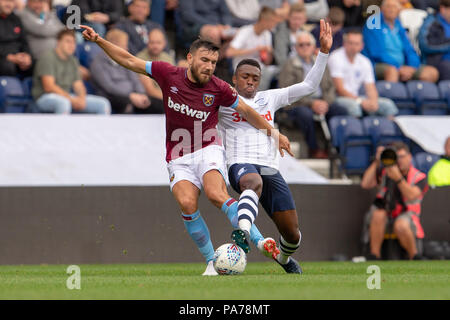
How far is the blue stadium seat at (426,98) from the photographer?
17578mm

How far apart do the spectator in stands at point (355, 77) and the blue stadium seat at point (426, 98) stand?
3.42ft

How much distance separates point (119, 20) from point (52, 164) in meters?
3.41

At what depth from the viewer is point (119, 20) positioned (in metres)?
16.1

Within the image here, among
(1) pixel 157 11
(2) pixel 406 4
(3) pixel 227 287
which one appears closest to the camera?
(3) pixel 227 287

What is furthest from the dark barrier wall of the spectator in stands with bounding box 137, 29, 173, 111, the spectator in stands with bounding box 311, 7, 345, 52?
the spectator in stands with bounding box 311, 7, 345, 52

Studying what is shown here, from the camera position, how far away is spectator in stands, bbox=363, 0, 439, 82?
1772cm

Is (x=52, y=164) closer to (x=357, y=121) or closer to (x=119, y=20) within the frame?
(x=119, y=20)

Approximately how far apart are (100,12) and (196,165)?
23.8 feet

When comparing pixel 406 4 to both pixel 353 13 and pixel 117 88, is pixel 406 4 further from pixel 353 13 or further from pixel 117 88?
pixel 117 88

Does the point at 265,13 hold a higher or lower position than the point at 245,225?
higher

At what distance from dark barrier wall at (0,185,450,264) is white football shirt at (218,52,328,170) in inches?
144

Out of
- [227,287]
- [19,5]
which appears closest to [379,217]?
[19,5]

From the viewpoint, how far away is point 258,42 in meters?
16.5

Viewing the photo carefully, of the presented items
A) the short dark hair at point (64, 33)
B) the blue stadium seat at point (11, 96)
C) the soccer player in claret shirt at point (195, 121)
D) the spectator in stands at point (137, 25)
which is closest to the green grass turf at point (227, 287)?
the soccer player in claret shirt at point (195, 121)
